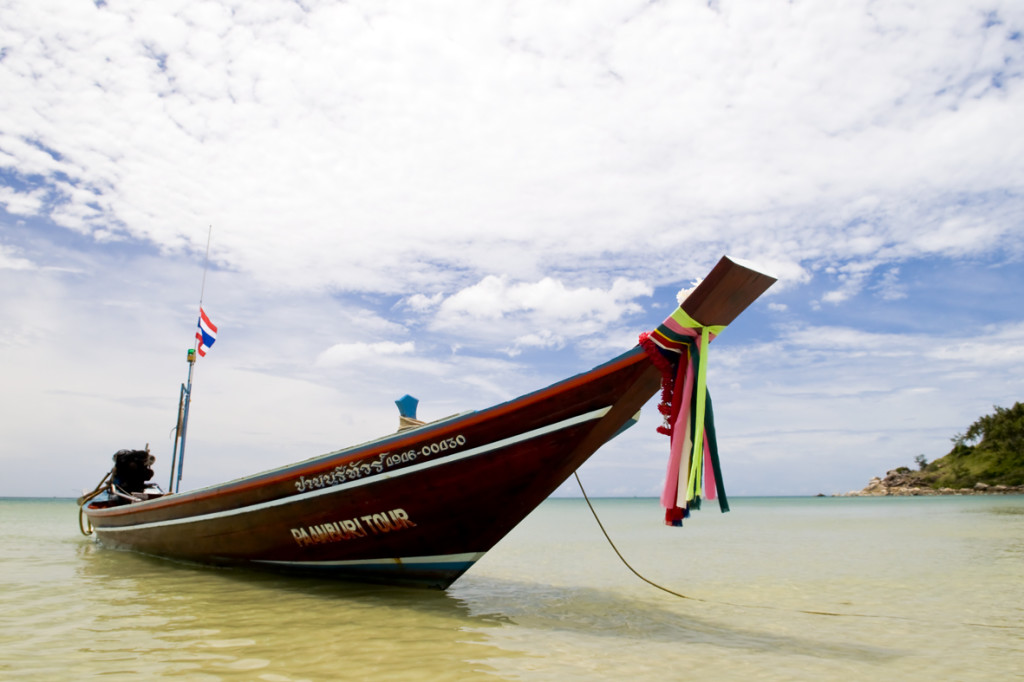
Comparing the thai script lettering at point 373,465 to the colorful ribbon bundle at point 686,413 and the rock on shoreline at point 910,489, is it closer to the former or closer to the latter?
the colorful ribbon bundle at point 686,413

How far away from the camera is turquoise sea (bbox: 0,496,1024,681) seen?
3.78 meters

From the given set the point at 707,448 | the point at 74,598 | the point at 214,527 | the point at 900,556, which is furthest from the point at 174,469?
the point at 900,556

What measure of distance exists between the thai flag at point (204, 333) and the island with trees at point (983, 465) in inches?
2491

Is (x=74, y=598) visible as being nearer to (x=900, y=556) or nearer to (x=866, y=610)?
(x=866, y=610)

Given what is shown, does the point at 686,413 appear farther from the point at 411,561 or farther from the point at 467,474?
the point at 411,561

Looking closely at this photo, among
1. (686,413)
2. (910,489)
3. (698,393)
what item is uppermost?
(698,393)

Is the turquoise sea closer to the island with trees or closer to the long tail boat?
the long tail boat

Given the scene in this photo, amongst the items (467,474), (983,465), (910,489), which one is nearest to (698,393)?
(467,474)

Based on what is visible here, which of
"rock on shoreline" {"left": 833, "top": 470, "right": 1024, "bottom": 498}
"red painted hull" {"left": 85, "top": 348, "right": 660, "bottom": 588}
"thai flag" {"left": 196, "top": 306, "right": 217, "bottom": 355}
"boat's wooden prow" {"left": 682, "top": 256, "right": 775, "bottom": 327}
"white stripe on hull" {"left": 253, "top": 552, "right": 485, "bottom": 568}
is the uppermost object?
"thai flag" {"left": 196, "top": 306, "right": 217, "bottom": 355}

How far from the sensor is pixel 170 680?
11.3 feet

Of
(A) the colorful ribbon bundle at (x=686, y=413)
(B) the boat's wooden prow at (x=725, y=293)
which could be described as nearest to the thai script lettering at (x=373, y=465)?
(A) the colorful ribbon bundle at (x=686, y=413)

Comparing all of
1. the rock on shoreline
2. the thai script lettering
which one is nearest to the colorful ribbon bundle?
the thai script lettering

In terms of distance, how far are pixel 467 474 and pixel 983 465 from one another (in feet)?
228

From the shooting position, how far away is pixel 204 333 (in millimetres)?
11969
